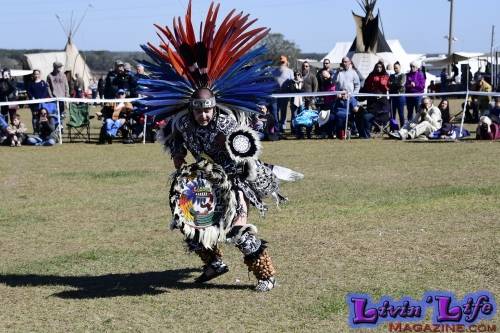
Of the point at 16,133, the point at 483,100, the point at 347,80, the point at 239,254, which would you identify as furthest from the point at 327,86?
Result: the point at 239,254

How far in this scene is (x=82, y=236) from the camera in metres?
9.20

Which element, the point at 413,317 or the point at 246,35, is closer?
the point at 413,317

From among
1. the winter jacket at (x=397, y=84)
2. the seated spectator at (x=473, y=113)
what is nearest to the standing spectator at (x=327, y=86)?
the winter jacket at (x=397, y=84)

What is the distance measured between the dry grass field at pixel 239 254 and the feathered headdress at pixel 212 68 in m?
1.54

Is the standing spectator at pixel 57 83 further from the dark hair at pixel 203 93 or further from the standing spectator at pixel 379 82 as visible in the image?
the dark hair at pixel 203 93

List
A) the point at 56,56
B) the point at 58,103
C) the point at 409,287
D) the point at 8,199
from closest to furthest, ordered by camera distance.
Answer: the point at 409,287 < the point at 8,199 < the point at 58,103 < the point at 56,56

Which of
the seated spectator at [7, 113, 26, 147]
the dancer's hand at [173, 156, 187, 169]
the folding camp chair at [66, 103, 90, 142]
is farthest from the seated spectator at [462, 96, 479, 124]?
the dancer's hand at [173, 156, 187, 169]

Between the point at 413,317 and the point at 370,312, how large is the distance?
0.31 m

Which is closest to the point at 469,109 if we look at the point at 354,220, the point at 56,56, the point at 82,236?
the point at 354,220

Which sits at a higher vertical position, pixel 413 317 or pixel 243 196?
pixel 243 196

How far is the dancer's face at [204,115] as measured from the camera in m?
6.86

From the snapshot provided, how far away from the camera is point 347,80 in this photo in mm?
19281

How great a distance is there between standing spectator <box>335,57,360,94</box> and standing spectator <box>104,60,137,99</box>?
15.6ft

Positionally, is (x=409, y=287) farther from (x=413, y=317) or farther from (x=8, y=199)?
(x=8, y=199)
